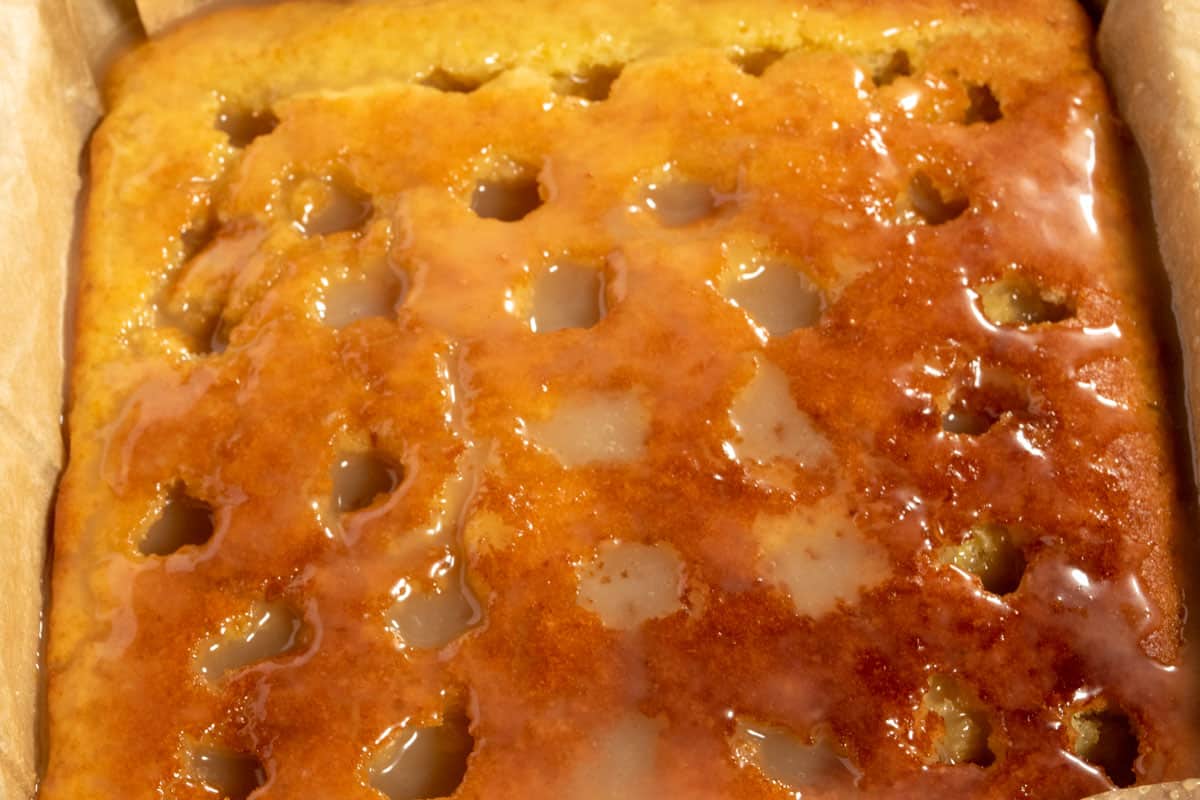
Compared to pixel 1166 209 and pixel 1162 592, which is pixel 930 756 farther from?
pixel 1166 209

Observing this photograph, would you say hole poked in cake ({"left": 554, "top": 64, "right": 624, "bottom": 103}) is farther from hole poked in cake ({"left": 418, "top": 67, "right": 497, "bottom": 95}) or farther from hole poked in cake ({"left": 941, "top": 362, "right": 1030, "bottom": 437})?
hole poked in cake ({"left": 941, "top": 362, "right": 1030, "bottom": 437})

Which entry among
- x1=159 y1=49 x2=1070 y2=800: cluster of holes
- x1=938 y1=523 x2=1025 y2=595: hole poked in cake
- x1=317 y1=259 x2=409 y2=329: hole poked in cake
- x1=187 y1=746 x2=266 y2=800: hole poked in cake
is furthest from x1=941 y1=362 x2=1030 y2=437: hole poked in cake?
x1=187 y1=746 x2=266 y2=800: hole poked in cake

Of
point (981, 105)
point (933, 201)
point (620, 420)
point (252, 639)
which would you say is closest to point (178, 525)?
point (252, 639)

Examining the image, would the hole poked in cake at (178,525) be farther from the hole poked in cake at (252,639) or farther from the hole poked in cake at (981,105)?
the hole poked in cake at (981,105)

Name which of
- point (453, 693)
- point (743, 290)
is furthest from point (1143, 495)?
point (453, 693)

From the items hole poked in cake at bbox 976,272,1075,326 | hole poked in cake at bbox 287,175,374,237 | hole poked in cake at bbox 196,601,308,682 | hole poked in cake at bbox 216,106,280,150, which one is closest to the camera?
hole poked in cake at bbox 196,601,308,682

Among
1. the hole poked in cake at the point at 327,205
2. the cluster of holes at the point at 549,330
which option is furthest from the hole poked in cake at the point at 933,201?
the hole poked in cake at the point at 327,205
